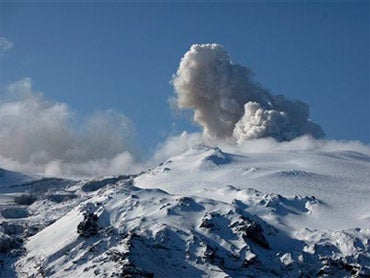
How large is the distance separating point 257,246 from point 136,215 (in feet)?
86.4

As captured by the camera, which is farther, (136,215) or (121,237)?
(136,215)

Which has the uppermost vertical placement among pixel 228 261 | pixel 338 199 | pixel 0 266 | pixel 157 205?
pixel 338 199

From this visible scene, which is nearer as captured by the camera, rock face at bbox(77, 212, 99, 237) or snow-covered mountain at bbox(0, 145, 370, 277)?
snow-covered mountain at bbox(0, 145, 370, 277)

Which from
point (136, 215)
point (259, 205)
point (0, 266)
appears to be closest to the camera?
point (0, 266)

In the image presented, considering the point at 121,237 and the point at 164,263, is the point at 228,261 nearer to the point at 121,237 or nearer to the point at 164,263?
the point at 164,263

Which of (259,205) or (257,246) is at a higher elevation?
(259,205)

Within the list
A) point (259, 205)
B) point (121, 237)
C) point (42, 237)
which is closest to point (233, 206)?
point (259, 205)

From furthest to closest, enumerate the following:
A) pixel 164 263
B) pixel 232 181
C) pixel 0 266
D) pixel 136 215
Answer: pixel 232 181 → pixel 136 215 → pixel 0 266 → pixel 164 263

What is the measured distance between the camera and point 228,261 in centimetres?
13525

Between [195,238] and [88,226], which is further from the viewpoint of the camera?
[88,226]

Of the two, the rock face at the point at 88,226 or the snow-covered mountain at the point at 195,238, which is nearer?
the snow-covered mountain at the point at 195,238

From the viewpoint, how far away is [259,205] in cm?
17062

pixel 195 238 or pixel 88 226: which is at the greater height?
pixel 195 238

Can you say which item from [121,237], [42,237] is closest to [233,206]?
[121,237]
